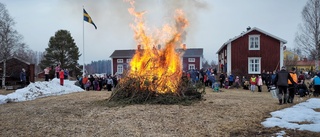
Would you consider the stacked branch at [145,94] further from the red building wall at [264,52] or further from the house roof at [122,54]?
the house roof at [122,54]

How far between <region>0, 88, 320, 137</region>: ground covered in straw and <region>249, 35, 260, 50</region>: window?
24.4m

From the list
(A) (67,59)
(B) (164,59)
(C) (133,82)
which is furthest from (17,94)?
(A) (67,59)

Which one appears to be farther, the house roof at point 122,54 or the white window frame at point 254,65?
the house roof at point 122,54

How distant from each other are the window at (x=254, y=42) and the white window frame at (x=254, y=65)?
1315 mm

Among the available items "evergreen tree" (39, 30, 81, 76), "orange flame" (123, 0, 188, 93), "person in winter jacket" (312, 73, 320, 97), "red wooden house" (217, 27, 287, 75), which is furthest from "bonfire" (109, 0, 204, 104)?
"evergreen tree" (39, 30, 81, 76)

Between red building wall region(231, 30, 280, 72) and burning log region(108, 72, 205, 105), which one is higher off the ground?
red building wall region(231, 30, 280, 72)

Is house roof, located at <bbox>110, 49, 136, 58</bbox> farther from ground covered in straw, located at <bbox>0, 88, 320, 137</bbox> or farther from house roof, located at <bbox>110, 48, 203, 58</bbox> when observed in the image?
ground covered in straw, located at <bbox>0, 88, 320, 137</bbox>

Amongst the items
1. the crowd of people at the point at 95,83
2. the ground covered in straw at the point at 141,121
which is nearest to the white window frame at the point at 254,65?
the crowd of people at the point at 95,83

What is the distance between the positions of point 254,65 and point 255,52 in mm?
1553

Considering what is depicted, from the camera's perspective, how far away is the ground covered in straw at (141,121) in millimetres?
8023

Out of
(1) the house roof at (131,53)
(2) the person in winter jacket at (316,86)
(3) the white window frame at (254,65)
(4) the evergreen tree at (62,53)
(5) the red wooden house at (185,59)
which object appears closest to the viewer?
(2) the person in winter jacket at (316,86)

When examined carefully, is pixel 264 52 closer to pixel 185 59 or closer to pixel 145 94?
pixel 185 59

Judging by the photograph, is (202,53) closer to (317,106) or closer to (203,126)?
(317,106)

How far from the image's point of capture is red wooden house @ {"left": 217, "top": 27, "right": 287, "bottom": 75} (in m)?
34.4
